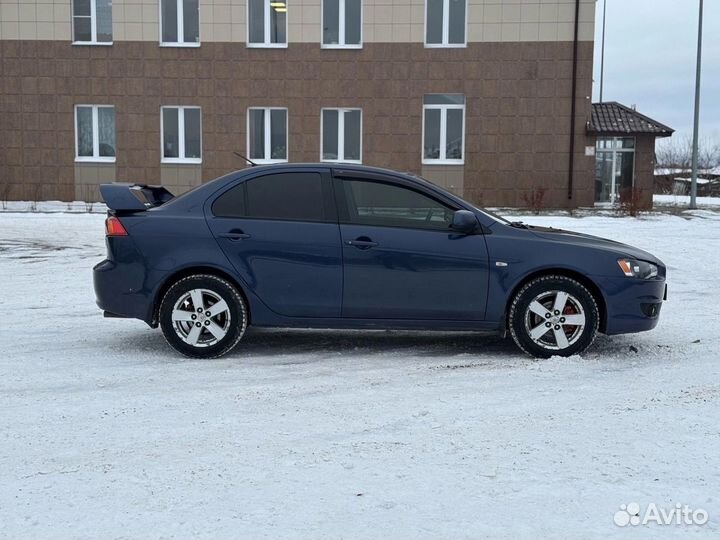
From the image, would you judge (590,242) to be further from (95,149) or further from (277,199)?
(95,149)

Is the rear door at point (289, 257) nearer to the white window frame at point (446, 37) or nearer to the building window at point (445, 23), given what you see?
the white window frame at point (446, 37)

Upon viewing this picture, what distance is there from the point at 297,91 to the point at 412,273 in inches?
796

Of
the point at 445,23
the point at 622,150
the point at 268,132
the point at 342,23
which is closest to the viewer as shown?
the point at 445,23

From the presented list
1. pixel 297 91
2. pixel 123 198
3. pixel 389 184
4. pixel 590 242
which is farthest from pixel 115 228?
pixel 297 91

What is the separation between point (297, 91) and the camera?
2592 centimetres

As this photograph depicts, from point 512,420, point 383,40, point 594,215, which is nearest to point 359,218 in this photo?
point 512,420

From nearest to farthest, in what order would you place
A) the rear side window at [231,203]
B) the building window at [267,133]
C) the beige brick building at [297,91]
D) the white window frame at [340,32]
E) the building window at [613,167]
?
the rear side window at [231,203] → the beige brick building at [297,91] → the white window frame at [340,32] → the building window at [267,133] → the building window at [613,167]

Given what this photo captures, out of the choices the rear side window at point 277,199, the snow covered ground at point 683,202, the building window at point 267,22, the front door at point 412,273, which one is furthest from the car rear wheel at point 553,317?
the snow covered ground at point 683,202

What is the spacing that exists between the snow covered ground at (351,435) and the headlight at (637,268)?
71 cm

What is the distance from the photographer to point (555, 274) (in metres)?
6.72

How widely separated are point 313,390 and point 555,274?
2.29 m

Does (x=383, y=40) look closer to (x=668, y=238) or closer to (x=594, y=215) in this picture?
(x=594, y=215)

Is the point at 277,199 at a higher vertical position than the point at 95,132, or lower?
lower

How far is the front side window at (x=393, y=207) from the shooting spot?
267 inches
